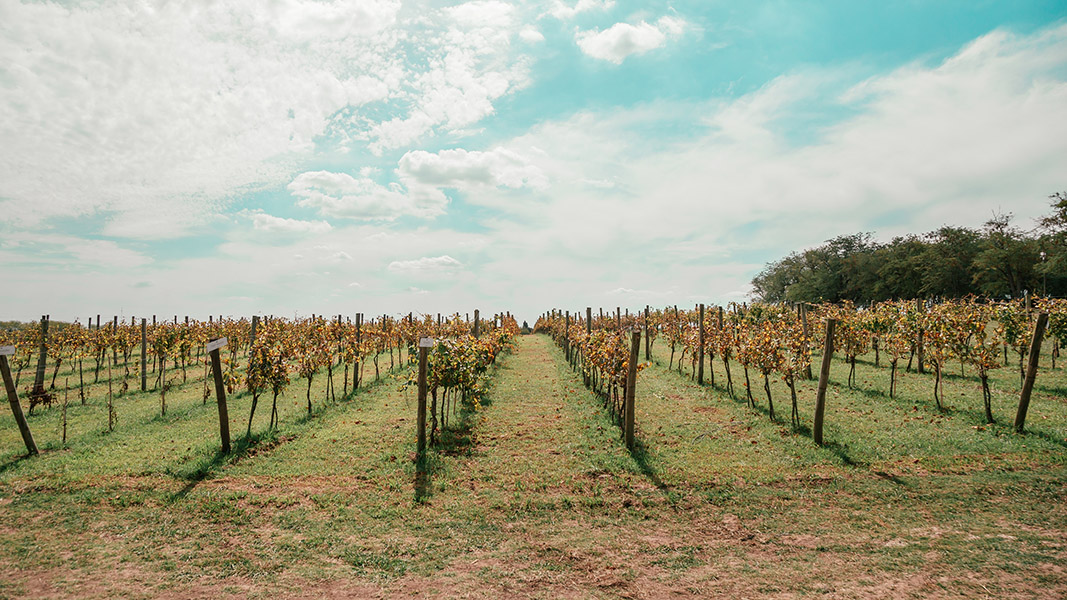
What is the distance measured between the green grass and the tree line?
26.8 m

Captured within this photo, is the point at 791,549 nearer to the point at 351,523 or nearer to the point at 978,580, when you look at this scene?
the point at 978,580

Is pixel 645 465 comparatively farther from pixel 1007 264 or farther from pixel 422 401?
pixel 1007 264

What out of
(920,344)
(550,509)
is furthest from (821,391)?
(920,344)

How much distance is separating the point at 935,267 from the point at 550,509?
56.1m

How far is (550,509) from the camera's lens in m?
7.49

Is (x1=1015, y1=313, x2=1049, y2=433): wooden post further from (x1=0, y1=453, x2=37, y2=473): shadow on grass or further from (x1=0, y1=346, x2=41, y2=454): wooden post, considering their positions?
(x1=0, y1=346, x2=41, y2=454): wooden post

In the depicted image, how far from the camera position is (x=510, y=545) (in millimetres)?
6441

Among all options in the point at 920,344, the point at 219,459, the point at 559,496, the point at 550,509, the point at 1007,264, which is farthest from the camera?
the point at 1007,264

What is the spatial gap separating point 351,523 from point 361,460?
2.59 m

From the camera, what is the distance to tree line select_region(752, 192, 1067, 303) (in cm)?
3897

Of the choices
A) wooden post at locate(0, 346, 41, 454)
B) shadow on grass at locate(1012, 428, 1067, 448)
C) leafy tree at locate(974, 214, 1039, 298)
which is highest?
leafy tree at locate(974, 214, 1039, 298)

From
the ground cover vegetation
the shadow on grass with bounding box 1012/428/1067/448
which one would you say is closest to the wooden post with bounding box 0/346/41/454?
the ground cover vegetation

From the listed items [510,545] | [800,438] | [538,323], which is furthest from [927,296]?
[510,545]

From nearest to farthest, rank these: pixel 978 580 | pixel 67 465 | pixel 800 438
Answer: pixel 978 580
pixel 67 465
pixel 800 438
